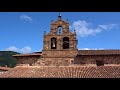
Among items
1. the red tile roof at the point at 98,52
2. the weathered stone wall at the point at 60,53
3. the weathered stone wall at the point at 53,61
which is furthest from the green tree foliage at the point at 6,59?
the red tile roof at the point at 98,52

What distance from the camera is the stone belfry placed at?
32.7 meters

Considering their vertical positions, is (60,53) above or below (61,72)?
above

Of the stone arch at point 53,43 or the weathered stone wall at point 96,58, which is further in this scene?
the stone arch at point 53,43

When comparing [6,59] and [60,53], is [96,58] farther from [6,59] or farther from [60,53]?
[6,59]

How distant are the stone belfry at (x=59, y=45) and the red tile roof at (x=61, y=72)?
8449 mm

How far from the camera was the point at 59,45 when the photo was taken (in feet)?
108

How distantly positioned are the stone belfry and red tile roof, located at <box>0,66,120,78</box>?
845 centimetres

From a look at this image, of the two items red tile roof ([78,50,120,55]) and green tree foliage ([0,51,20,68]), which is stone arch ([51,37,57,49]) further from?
green tree foliage ([0,51,20,68])

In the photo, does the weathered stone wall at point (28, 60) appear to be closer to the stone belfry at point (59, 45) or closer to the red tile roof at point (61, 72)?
the stone belfry at point (59, 45)

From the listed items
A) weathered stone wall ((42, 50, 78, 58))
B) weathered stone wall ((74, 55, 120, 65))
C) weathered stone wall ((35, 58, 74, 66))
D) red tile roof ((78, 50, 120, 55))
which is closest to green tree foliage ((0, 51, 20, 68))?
weathered stone wall ((35, 58, 74, 66))

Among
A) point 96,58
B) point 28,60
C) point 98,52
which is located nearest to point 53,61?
point 28,60

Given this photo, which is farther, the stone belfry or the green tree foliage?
the green tree foliage

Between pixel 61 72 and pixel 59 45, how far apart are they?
1019cm

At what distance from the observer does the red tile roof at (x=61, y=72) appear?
21766 millimetres
